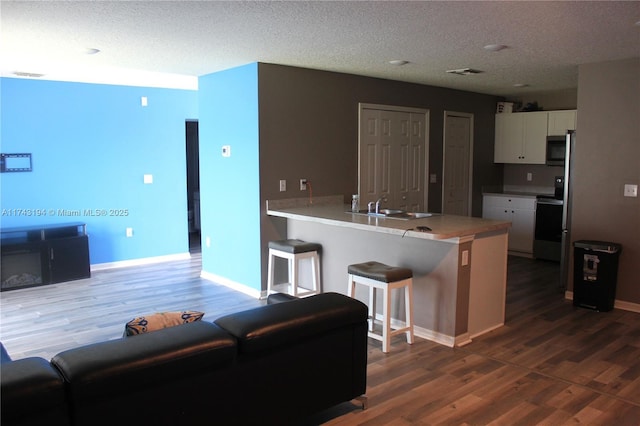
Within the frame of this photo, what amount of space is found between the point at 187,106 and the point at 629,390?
6196mm

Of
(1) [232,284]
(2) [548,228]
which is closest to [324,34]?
(1) [232,284]

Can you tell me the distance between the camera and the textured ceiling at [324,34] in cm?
327

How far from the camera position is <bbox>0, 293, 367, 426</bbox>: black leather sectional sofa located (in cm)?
189

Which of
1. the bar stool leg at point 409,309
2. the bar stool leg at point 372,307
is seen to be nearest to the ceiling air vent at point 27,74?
the bar stool leg at point 372,307

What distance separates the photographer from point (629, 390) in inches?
129

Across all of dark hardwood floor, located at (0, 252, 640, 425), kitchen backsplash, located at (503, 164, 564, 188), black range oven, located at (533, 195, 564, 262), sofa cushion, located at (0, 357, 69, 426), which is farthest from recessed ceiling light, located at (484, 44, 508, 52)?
sofa cushion, located at (0, 357, 69, 426)

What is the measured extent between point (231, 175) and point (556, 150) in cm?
459

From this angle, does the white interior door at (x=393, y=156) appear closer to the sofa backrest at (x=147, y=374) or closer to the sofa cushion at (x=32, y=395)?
the sofa backrest at (x=147, y=374)

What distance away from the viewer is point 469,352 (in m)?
3.91

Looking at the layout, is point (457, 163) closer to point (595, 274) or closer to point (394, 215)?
point (595, 274)

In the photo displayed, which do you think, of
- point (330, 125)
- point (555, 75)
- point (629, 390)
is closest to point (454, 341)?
point (629, 390)

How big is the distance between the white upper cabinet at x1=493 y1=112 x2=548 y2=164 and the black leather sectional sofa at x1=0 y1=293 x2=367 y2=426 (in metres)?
5.82

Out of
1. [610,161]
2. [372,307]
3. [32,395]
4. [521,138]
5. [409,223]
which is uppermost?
[521,138]

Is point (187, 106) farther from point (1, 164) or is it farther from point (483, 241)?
point (483, 241)
